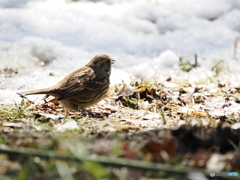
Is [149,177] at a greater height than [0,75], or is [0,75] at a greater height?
[0,75]

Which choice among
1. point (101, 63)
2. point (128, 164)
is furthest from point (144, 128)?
point (128, 164)

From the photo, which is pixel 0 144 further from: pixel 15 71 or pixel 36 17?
pixel 36 17

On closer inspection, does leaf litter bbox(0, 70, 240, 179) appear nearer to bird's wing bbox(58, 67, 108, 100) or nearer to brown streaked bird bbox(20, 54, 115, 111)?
brown streaked bird bbox(20, 54, 115, 111)

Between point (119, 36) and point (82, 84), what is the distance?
14.6ft

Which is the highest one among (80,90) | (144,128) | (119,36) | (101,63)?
(119,36)

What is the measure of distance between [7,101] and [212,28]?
6.43 m

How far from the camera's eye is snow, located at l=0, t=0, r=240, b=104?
8180 millimetres

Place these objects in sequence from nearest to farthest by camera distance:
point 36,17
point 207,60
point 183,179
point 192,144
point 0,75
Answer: point 183,179
point 192,144
point 0,75
point 207,60
point 36,17

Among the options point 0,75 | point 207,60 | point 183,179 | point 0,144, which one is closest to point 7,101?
point 0,75

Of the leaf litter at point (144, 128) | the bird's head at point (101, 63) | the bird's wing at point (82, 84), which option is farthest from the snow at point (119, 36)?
the leaf litter at point (144, 128)

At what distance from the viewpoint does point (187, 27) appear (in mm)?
10703

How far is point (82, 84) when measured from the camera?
5.62 metres

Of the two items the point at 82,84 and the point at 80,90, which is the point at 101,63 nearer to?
the point at 82,84

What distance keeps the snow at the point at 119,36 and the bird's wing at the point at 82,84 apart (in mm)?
1071
